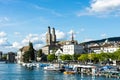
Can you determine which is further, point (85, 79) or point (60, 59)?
point (60, 59)

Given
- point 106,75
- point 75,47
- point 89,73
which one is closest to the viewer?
point 106,75

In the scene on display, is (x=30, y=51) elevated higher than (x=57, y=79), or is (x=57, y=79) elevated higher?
(x=30, y=51)

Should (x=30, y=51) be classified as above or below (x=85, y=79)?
above

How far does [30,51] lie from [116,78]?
404ft

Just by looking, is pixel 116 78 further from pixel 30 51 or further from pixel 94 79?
pixel 30 51

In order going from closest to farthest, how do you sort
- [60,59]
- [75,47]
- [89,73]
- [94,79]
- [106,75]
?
[94,79], [106,75], [89,73], [60,59], [75,47]

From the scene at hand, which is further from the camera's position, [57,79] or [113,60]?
[113,60]

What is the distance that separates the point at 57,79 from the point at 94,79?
810 centimetres

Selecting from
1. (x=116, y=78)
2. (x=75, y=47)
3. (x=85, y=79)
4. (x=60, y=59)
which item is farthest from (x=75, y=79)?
(x=75, y=47)

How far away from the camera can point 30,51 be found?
198375 mm

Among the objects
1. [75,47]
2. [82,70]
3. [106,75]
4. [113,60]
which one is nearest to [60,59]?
[75,47]

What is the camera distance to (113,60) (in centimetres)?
13675

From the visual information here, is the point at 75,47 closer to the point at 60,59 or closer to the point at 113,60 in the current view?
the point at 60,59

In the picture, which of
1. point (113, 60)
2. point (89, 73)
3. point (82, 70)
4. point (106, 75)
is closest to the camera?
point (106, 75)
